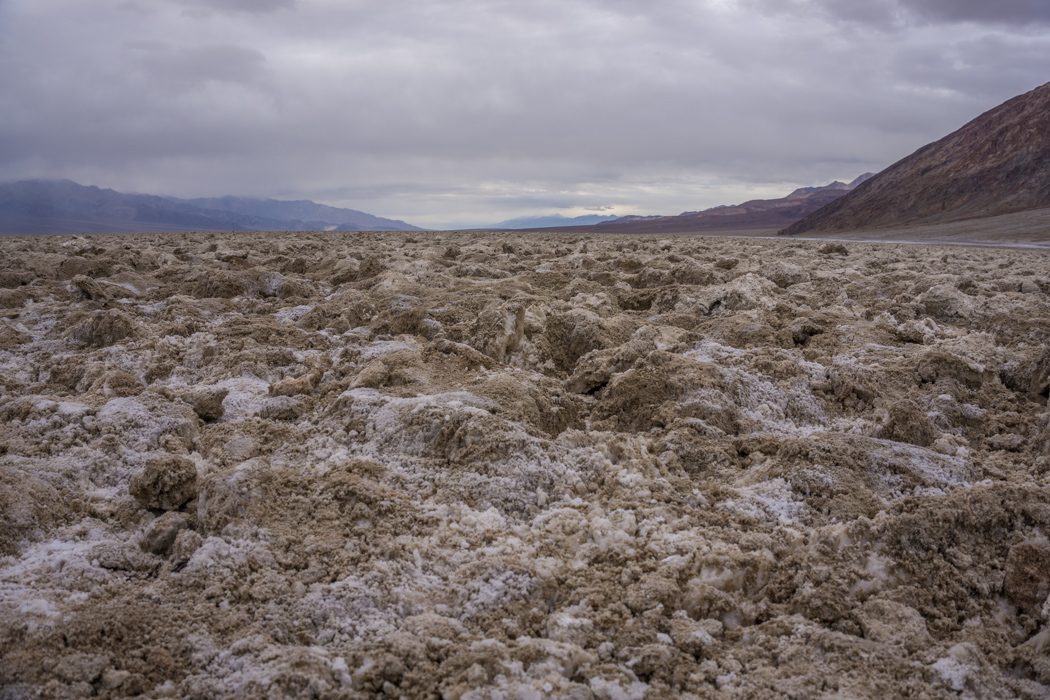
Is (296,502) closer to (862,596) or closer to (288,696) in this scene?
(288,696)

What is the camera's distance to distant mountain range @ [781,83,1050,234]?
54062 mm

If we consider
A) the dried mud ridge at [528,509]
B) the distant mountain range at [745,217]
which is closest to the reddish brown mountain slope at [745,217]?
the distant mountain range at [745,217]

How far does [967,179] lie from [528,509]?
2646 inches

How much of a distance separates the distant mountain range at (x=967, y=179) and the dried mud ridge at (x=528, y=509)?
5649cm

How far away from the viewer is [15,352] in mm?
6188

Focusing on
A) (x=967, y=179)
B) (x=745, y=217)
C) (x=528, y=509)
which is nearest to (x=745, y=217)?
(x=745, y=217)

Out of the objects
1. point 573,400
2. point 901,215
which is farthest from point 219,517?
point 901,215

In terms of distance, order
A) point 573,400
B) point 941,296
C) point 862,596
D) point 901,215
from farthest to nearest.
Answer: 1. point 901,215
2. point 941,296
3. point 573,400
4. point 862,596

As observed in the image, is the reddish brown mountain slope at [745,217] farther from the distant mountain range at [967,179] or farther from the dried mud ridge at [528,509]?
the dried mud ridge at [528,509]

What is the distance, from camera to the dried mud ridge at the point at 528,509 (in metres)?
2.39

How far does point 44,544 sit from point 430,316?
3.91 metres

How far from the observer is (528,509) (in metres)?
3.37

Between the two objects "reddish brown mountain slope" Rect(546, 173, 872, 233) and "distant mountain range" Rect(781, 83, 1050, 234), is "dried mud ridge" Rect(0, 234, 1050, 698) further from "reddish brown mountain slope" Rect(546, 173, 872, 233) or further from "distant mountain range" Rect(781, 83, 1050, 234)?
"reddish brown mountain slope" Rect(546, 173, 872, 233)

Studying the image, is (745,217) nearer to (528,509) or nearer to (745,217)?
(745,217)
